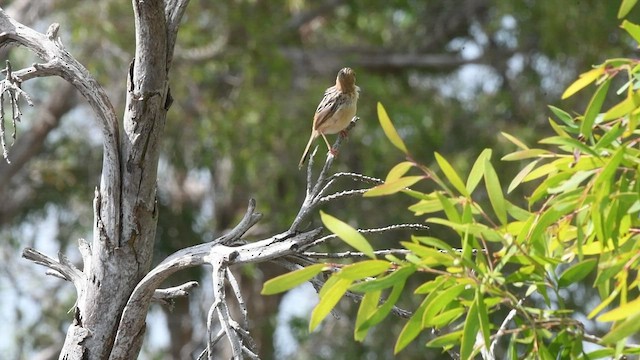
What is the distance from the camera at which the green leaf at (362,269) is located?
101 inches

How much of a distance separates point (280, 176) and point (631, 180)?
25.2ft

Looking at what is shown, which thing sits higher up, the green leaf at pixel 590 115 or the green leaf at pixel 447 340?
the green leaf at pixel 590 115

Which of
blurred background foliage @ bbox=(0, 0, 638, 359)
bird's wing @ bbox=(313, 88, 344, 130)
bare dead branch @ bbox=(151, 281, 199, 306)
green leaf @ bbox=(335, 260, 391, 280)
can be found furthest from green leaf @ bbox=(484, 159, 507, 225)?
blurred background foliage @ bbox=(0, 0, 638, 359)

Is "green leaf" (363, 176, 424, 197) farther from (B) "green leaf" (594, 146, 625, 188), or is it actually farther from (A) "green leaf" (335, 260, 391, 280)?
(B) "green leaf" (594, 146, 625, 188)

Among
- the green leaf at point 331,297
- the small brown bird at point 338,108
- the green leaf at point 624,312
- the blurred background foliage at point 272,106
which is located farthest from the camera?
the blurred background foliage at point 272,106

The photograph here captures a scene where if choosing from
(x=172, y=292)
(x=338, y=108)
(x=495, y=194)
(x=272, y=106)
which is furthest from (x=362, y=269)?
(x=272, y=106)

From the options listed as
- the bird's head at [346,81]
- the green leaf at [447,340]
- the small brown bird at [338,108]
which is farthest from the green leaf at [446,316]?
the bird's head at [346,81]

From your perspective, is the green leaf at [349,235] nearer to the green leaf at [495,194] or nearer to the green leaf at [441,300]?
the green leaf at [441,300]

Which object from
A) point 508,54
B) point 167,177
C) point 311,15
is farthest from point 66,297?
point 508,54

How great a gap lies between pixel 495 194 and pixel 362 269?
0.39 metres

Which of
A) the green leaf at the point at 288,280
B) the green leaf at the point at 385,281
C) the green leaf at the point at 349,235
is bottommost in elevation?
→ the green leaf at the point at 385,281

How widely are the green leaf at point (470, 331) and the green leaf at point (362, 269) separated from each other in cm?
22

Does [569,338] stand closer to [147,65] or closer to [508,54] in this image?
[147,65]

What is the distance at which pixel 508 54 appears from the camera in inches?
455
